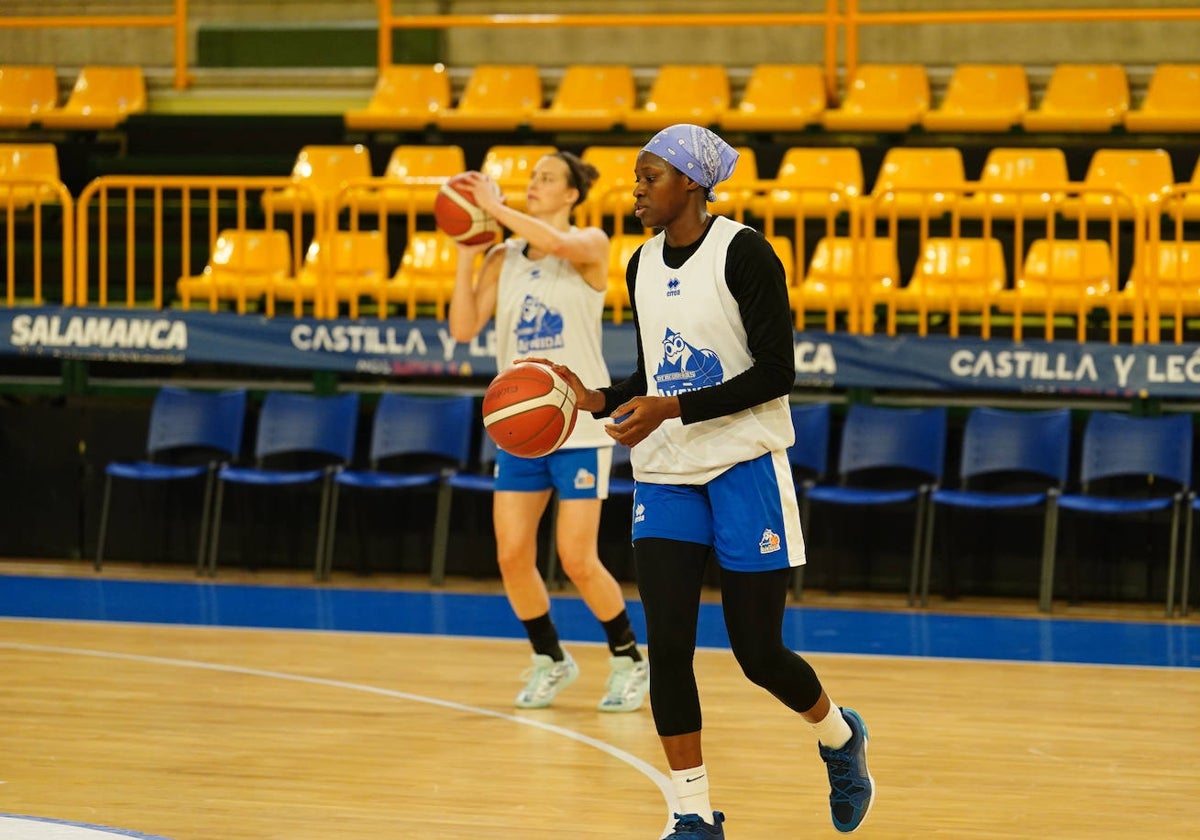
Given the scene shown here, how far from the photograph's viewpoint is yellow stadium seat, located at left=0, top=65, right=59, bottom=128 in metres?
14.2

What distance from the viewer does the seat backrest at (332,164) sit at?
12242 mm

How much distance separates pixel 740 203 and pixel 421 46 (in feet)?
19.0

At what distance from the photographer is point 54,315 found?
10500 mm

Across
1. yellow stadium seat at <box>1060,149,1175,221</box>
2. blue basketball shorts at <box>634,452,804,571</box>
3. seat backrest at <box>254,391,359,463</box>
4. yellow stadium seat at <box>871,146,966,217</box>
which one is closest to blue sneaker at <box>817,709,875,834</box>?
blue basketball shorts at <box>634,452,804,571</box>

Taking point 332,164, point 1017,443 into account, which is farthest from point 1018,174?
point 332,164

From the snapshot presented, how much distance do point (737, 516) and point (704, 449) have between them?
0.64 ft

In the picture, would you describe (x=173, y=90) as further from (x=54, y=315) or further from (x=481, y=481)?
(x=481, y=481)

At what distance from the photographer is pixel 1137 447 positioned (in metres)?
9.31

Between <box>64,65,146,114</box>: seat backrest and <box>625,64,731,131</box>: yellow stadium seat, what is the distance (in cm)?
419

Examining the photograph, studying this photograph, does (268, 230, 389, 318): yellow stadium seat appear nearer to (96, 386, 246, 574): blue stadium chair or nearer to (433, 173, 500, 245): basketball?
(96, 386, 246, 574): blue stadium chair

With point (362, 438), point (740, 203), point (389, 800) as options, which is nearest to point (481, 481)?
point (362, 438)

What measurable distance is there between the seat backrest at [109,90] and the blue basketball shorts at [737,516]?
34.7 feet

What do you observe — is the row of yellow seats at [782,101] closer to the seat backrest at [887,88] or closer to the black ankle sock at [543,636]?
the seat backrest at [887,88]

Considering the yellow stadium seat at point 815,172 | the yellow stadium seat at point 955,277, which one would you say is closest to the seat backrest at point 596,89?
the yellow stadium seat at point 815,172
